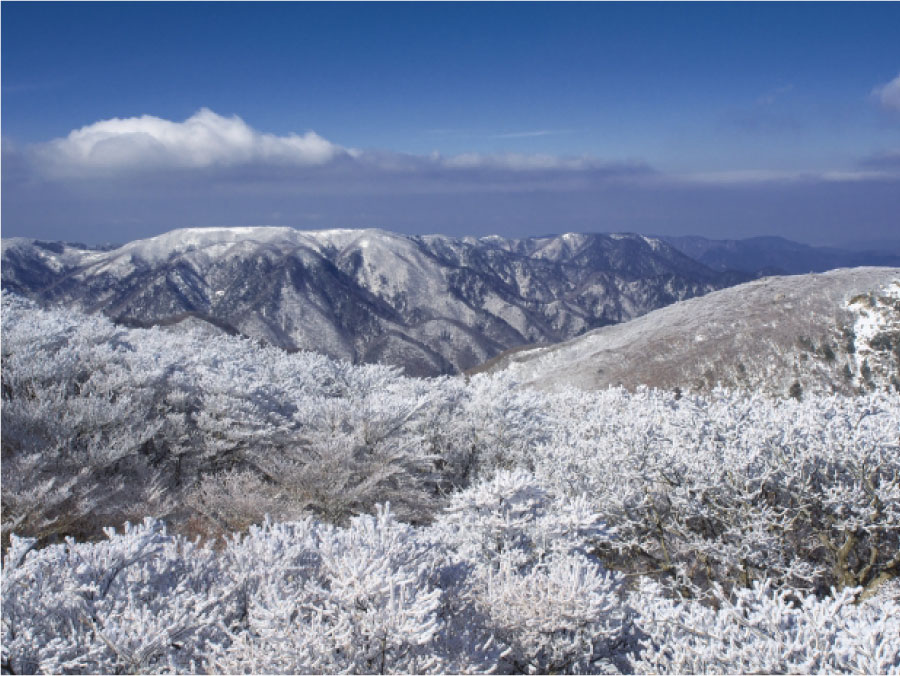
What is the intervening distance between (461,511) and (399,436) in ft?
35.6

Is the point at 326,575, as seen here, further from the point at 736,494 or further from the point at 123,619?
the point at 736,494

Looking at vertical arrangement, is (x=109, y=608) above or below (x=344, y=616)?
below

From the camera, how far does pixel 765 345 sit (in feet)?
265

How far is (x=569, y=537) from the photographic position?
948 centimetres

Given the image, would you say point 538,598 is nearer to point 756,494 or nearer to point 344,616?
point 344,616

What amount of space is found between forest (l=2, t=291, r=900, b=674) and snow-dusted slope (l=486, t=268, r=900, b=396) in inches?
2085

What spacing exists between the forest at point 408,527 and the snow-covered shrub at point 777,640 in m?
0.04

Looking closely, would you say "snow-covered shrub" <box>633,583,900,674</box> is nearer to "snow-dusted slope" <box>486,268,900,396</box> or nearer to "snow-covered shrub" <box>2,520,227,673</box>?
"snow-covered shrub" <box>2,520,227,673</box>

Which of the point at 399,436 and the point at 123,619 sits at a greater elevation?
the point at 123,619

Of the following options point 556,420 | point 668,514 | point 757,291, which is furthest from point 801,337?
point 668,514

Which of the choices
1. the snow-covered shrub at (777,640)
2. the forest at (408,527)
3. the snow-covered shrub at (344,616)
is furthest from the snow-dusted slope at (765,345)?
the snow-covered shrub at (344,616)

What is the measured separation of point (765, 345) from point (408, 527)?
85787mm

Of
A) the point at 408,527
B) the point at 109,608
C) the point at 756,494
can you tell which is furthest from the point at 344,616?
the point at 756,494

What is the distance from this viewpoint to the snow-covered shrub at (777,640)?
6.14 m
